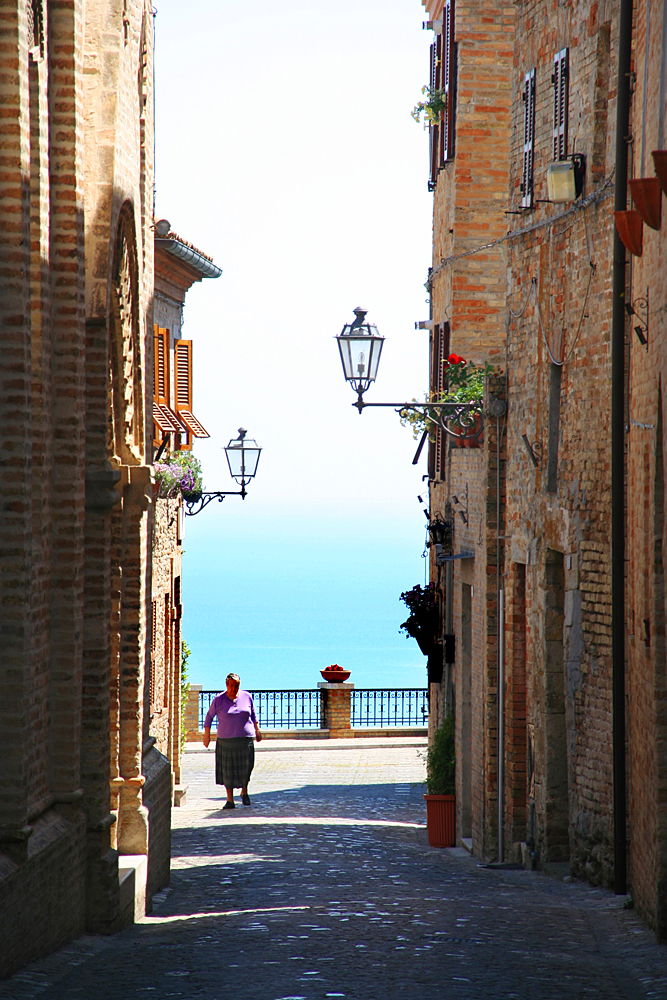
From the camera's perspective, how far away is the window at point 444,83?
60.0 feet

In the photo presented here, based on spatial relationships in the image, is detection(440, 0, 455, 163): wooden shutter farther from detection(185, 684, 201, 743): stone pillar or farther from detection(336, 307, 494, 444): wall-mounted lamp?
detection(185, 684, 201, 743): stone pillar

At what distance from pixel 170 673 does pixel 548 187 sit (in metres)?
8.65

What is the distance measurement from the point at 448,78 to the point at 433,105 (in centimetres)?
64

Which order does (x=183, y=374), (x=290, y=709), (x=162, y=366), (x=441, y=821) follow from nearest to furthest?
(x=441, y=821) < (x=162, y=366) < (x=183, y=374) < (x=290, y=709)

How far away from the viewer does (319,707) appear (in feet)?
89.5

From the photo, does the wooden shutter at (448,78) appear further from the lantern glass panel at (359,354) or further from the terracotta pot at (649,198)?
the terracotta pot at (649,198)

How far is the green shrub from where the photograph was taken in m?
16.4

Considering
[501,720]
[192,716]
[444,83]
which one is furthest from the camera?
[192,716]

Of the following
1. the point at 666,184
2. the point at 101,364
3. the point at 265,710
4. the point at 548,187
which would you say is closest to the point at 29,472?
the point at 101,364

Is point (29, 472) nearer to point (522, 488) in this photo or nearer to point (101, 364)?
point (101, 364)

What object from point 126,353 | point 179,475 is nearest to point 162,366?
point 179,475

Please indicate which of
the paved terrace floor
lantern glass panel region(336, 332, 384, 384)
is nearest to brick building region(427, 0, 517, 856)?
lantern glass panel region(336, 332, 384, 384)

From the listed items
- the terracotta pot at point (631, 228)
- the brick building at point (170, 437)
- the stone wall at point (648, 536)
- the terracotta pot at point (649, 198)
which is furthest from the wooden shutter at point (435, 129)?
the terracotta pot at point (649, 198)

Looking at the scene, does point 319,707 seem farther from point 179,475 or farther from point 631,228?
point 631,228
